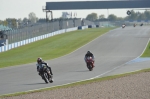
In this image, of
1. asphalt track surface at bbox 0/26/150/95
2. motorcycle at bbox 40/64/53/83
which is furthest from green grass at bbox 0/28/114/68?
motorcycle at bbox 40/64/53/83

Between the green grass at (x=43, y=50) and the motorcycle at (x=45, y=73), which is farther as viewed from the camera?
the green grass at (x=43, y=50)

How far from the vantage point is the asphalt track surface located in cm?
2727

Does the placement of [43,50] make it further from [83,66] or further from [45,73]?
[45,73]

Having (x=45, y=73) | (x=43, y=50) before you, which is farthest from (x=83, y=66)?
(x=43, y=50)

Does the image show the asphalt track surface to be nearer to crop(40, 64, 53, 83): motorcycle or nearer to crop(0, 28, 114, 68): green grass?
crop(40, 64, 53, 83): motorcycle

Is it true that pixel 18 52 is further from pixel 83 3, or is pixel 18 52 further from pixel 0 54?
pixel 83 3

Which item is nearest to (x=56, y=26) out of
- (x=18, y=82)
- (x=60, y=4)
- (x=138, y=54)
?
(x=60, y=4)

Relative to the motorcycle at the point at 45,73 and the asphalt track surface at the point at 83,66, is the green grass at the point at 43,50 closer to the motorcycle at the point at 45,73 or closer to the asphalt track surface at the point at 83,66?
the asphalt track surface at the point at 83,66

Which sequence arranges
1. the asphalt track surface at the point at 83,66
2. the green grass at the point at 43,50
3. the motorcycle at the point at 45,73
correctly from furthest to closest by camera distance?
the green grass at the point at 43,50 → the asphalt track surface at the point at 83,66 → the motorcycle at the point at 45,73

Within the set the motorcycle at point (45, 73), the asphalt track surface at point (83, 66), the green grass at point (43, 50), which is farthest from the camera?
the green grass at point (43, 50)

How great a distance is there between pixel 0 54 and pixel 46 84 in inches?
1242

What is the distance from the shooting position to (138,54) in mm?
54500

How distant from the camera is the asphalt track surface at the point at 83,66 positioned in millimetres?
27266

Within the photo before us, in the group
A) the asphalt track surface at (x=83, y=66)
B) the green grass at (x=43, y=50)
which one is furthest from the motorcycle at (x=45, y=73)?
the green grass at (x=43, y=50)
